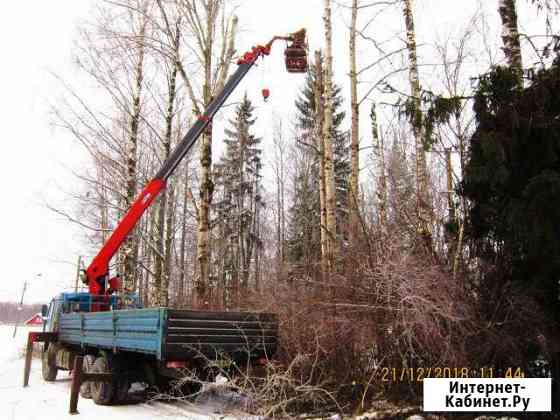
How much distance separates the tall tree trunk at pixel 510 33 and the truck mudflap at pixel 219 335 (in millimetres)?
5001

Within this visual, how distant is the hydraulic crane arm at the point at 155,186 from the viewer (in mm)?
10625

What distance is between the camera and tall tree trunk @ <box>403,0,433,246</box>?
20.9ft

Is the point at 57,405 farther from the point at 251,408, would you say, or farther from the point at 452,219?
the point at 452,219

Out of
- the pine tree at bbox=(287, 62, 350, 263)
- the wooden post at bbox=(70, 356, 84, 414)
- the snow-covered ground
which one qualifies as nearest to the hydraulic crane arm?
the snow-covered ground

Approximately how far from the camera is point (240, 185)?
32.1 metres

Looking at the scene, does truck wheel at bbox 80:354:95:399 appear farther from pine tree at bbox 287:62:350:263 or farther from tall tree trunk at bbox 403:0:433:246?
pine tree at bbox 287:62:350:263

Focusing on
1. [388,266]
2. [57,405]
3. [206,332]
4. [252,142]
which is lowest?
[57,405]

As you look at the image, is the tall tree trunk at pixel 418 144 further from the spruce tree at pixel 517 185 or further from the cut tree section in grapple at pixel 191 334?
the cut tree section in grapple at pixel 191 334

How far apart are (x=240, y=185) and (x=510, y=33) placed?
26.2 meters

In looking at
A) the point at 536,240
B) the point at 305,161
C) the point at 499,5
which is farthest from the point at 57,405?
the point at 305,161

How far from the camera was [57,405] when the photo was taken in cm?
802

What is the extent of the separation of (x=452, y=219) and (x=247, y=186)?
2660 cm

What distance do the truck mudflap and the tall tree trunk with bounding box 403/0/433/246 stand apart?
270cm

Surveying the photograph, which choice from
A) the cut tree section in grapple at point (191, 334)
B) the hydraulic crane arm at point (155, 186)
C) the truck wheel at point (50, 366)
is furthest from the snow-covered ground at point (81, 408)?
the hydraulic crane arm at point (155, 186)
